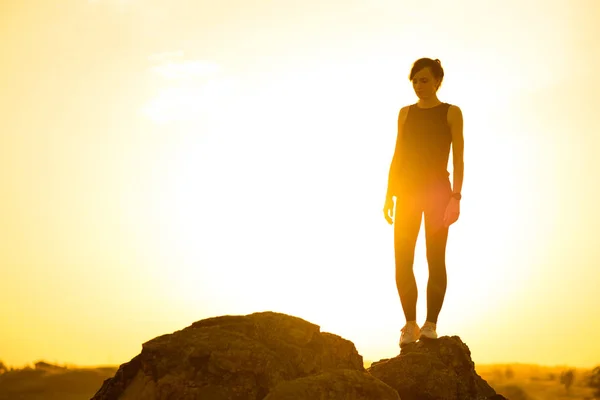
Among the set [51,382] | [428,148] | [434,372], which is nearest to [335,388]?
[434,372]

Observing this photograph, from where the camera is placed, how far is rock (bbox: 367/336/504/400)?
285 inches

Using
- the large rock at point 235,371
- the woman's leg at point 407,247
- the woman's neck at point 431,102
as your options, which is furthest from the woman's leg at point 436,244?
the large rock at point 235,371

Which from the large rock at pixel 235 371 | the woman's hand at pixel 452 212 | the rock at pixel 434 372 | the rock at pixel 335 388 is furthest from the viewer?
the woman's hand at pixel 452 212

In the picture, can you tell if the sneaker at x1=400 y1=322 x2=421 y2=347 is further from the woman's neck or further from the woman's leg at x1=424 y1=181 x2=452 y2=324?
the woman's neck

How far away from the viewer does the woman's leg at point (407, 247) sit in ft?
27.1

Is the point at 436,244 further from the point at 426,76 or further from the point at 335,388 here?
the point at 335,388

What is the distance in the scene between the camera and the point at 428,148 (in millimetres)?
8281

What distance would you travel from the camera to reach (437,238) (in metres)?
8.15

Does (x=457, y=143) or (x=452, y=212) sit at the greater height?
(x=457, y=143)

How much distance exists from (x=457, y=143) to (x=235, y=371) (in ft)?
13.9

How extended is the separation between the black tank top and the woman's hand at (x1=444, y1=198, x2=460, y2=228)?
1.11ft

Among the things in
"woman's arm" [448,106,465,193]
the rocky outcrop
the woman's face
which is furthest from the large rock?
the woman's face

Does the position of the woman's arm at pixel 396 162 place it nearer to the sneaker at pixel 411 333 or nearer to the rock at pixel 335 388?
the sneaker at pixel 411 333

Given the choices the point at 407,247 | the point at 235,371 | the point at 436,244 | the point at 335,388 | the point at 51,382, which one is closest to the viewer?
the point at 335,388
